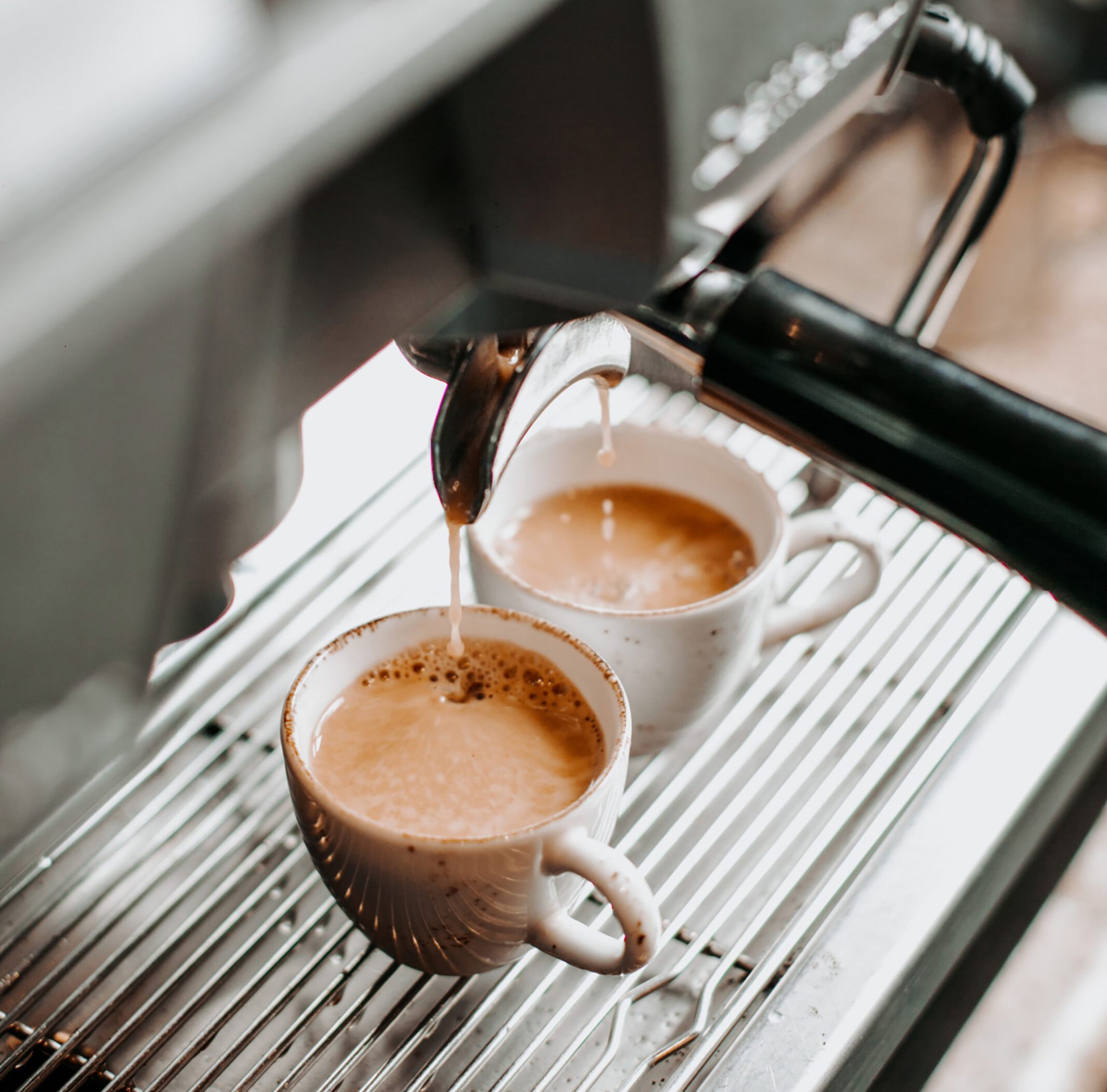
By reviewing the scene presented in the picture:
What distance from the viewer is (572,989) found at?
17.4 inches

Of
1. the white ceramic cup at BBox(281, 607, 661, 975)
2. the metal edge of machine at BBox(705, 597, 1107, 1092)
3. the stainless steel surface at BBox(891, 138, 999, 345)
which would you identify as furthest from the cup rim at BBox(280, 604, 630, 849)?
the stainless steel surface at BBox(891, 138, 999, 345)

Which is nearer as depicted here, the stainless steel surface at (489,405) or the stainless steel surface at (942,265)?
the stainless steel surface at (489,405)

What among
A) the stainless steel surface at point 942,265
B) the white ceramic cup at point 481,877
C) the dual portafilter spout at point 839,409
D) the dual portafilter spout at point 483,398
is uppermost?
the stainless steel surface at point 942,265

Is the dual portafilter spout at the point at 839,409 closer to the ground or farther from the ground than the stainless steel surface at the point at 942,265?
closer to the ground

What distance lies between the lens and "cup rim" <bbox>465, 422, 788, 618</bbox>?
1.65 feet

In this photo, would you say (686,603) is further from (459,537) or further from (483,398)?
(483,398)

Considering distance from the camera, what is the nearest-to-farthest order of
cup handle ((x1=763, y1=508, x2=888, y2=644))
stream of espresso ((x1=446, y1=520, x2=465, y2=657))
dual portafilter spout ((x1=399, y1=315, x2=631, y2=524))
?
1. dual portafilter spout ((x1=399, y1=315, x2=631, y2=524))
2. stream of espresso ((x1=446, y1=520, x2=465, y2=657))
3. cup handle ((x1=763, y1=508, x2=888, y2=644))

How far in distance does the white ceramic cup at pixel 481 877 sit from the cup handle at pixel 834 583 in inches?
5.2

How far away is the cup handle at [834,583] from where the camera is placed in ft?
1.83

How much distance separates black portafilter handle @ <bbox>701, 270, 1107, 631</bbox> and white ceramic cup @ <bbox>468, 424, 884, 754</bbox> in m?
0.14

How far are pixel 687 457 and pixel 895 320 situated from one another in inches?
4.8

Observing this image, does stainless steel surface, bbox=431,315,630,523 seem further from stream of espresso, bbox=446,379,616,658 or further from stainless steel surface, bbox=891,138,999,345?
stainless steel surface, bbox=891,138,999,345

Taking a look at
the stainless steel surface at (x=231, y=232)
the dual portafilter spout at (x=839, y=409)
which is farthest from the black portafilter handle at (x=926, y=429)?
the stainless steel surface at (x=231, y=232)

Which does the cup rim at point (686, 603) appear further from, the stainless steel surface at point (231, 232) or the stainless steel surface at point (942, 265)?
the stainless steel surface at point (231, 232)
